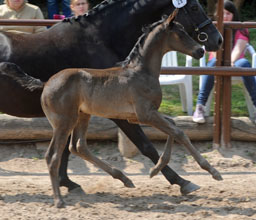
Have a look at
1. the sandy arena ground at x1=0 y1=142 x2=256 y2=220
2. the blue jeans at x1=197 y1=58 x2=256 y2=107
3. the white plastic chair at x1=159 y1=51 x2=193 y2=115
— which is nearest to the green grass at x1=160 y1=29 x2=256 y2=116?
the white plastic chair at x1=159 y1=51 x2=193 y2=115

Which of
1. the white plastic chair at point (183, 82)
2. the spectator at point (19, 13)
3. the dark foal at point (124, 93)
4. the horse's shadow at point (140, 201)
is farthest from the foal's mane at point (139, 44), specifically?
the white plastic chair at point (183, 82)

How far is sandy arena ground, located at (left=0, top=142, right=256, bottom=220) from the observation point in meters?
4.67

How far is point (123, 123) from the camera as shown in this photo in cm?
527

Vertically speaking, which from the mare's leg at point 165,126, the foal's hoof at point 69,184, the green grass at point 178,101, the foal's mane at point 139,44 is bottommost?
the green grass at point 178,101

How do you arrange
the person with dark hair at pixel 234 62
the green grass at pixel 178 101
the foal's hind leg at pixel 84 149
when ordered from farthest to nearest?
the green grass at pixel 178 101 < the person with dark hair at pixel 234 62 < the foal's hind leg at pixel 84 149

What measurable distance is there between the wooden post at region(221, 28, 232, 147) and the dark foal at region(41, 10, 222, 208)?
6.09 ft

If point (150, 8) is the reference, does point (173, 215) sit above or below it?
below

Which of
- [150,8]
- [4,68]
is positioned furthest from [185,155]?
[4,68]

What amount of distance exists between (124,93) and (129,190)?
1.04 meters

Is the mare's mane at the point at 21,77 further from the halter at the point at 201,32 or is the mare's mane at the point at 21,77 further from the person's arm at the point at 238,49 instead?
the person's arm at the point at 238,49

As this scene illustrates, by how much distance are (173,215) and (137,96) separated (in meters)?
0.94

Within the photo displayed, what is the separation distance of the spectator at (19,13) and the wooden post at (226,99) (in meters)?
2.03

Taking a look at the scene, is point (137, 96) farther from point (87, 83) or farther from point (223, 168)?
point (223, 168)

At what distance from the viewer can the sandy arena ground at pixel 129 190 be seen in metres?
4.67
